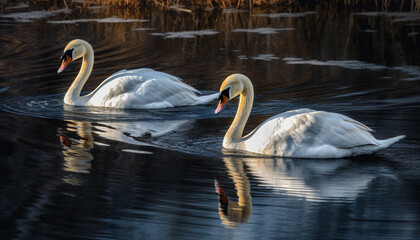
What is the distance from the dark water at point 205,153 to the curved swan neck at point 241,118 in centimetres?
20

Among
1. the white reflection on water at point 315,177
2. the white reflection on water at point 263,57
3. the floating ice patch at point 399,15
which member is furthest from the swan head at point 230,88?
the floating ice patch at point 399,15

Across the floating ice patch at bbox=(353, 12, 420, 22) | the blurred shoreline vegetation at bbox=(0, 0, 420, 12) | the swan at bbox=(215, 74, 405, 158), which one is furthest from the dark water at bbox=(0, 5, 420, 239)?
the blurred shoreline vegetation at bbox=(0, 0, 420, 12)

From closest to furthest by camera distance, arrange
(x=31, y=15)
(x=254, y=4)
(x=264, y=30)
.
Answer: (x=264, y=30), (x=31, y=15), (x=254, y=4)

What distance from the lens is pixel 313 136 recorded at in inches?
312

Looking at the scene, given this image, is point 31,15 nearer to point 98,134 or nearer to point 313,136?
point 98,134

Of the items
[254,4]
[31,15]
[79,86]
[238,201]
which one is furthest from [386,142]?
[254,4]

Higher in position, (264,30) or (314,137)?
(314,137)

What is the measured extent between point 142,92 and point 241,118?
2.68 meters

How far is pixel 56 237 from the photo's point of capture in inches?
221

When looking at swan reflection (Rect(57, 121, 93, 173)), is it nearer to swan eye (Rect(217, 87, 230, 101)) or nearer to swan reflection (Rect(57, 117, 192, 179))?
swan reflection (Rect(57, 117, 192, 179))

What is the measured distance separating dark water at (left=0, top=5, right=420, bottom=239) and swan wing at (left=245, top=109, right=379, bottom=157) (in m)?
0.16

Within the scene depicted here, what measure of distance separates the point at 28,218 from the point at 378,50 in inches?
433

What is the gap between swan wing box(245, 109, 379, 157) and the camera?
7.89m

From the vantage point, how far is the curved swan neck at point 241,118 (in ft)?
27.8
